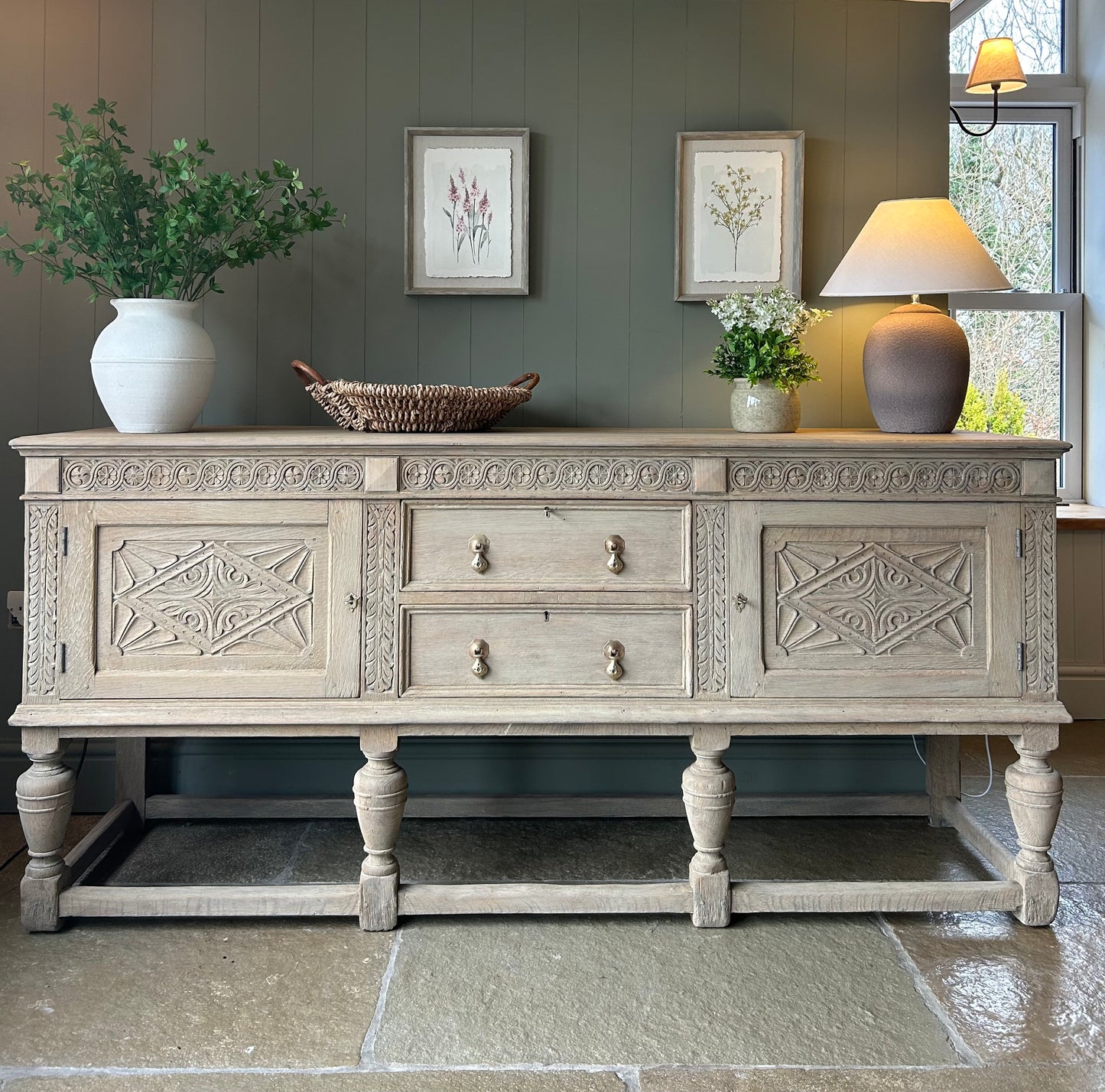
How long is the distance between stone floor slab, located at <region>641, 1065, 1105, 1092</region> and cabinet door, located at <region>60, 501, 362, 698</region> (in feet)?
3.12

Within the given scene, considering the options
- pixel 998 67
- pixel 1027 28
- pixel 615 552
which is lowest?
pixel 615 552

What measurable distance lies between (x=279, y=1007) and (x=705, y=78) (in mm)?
2403

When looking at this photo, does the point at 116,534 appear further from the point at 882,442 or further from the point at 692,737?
the point at 882,442

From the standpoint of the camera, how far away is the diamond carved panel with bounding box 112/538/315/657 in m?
2.10

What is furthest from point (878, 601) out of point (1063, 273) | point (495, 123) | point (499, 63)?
point (1063, 273)

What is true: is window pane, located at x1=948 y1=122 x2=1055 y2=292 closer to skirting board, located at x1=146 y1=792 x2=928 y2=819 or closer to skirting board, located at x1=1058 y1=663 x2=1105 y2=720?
skirting board, located at x1=1058 y1=663 x2=1105 y2=720

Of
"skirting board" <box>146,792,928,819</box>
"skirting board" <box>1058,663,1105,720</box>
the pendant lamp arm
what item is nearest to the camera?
"skirting board" <box>146,792,928,819</box>

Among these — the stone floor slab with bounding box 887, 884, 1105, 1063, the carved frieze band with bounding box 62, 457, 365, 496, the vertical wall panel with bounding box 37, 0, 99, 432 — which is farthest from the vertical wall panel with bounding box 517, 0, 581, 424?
the stone floor slab with bounding box 887, 884, 1105, 1063

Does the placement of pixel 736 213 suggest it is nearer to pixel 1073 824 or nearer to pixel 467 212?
pixel 467 212

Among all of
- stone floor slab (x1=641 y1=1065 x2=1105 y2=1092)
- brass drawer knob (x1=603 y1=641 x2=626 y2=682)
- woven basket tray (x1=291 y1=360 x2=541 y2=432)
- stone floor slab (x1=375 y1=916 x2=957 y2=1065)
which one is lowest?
stone floor slab (x1=641 y1=1065 x2=1105 y2=1092)

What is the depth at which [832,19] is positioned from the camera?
270 cm

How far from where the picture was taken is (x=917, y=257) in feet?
7.72

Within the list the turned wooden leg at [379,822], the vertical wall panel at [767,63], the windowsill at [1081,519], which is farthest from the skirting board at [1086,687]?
the turned wooden leg at [379,822]

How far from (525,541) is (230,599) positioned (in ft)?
2.02
